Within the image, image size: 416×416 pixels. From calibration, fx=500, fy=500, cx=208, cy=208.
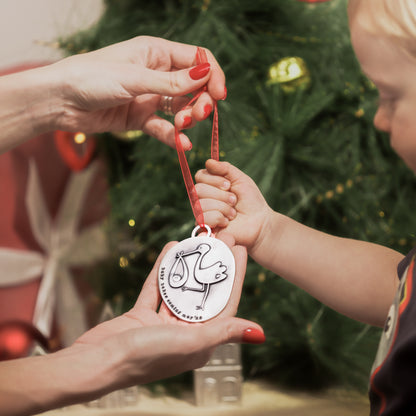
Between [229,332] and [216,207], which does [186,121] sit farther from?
[229,332]

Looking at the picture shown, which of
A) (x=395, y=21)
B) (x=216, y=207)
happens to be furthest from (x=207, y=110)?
(x=395, y=21)

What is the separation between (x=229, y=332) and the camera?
61 cm

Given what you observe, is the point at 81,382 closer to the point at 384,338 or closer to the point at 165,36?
the point at 384,338

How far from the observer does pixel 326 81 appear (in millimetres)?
1024

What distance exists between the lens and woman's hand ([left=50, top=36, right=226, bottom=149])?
0.75 m

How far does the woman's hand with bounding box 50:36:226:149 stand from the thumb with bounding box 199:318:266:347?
0.28 meters

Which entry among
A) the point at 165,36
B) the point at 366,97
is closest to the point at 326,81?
the point at 366,97

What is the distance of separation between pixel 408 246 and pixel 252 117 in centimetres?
41

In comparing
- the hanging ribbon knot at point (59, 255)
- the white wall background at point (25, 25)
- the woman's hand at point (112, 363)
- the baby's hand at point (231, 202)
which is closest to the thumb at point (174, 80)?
the baby's hand at point (231, 202)

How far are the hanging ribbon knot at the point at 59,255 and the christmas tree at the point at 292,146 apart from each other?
0.99ft

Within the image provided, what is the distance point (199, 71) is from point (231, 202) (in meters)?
0.21

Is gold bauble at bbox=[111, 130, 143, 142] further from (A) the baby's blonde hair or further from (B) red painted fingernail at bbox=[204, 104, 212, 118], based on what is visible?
(A) the baby's blonde hair

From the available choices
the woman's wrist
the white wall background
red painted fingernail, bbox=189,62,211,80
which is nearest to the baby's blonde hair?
red painted fingernail, bbox=189,62,211,80

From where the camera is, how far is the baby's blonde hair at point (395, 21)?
0.59m
